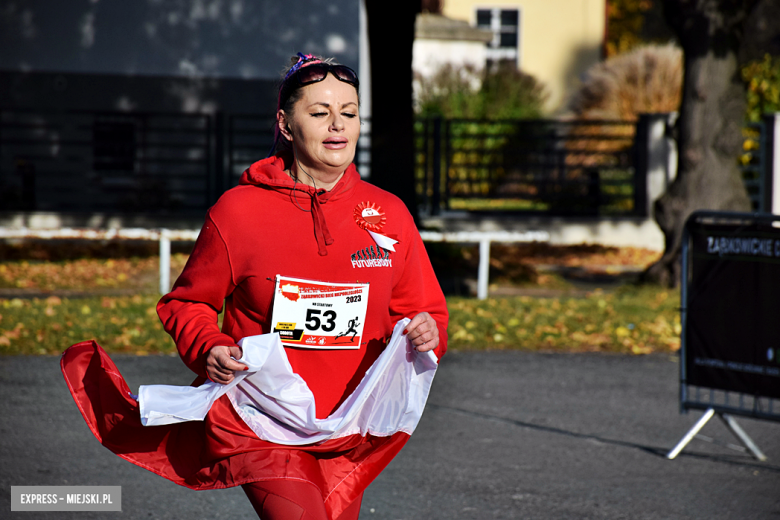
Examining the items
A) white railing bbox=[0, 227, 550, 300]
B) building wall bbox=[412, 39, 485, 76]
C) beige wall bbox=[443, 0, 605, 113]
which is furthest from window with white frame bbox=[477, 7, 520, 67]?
white railing bbox=[0, 227, 550, 300]

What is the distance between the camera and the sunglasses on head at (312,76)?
291 centimetres

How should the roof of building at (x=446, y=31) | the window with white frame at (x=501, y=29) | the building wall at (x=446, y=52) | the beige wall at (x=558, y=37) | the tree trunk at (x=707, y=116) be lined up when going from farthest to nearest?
the window with white frame at (x=501, y=29)
the beige wall at (x=558, y=37)
the roof of building at (x=446, y=31)
the building wall at (x=446, y=52)
the tree trunk at (x=707, y=116)

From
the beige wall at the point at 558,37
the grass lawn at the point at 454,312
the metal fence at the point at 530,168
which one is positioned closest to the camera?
the grass lawn at the point at 454,312

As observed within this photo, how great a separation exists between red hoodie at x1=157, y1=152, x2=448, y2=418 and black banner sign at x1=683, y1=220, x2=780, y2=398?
10.4 feet

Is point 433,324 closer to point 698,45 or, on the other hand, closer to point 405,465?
point 405,465

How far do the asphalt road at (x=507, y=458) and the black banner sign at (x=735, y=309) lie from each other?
51cm

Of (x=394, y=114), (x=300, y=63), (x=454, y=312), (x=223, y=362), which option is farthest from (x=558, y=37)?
(x=223, y=362)

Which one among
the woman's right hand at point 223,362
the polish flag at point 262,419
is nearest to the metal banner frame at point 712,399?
the polish flag at point 262,419

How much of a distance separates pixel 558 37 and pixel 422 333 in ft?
98.7

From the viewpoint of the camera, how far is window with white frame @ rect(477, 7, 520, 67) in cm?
3197

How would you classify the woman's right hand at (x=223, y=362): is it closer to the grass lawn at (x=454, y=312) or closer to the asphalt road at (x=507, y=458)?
the asphalt road at (x=507, y=458)

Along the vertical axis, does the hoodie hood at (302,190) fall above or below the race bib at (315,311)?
above

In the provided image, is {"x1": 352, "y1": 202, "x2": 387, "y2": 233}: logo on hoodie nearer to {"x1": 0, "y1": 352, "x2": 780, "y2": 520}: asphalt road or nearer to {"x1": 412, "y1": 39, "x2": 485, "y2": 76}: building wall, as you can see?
{"x1": 0, "y1": 352, "x2": 780, "y2": 520}: asphalt road

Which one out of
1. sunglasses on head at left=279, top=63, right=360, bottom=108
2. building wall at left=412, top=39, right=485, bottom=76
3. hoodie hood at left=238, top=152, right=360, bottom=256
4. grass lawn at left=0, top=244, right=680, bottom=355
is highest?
building wall at left=412, top=39, right=485, bottom=76
